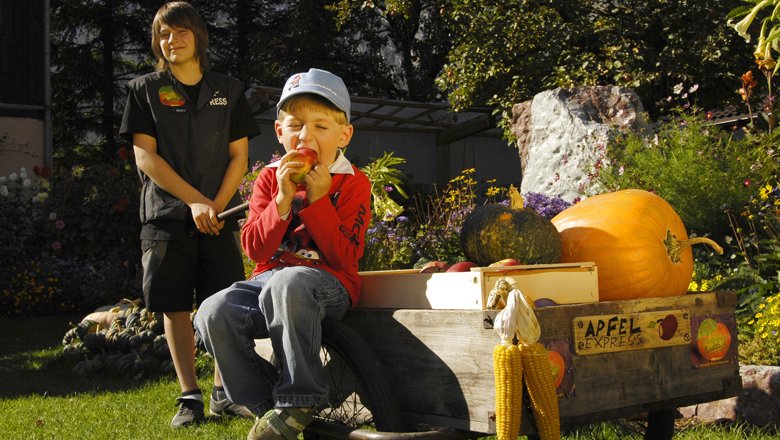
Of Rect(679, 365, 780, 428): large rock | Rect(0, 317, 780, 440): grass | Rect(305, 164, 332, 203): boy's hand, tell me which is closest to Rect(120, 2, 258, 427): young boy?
Rect(0, 317, 780, 440): grass

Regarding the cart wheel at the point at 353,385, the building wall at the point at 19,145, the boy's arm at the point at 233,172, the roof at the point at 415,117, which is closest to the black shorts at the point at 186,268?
the boy's arm at the point at 233,172

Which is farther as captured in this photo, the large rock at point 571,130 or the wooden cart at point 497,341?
the large rock at point 571,130

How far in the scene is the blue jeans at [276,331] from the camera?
2.42m

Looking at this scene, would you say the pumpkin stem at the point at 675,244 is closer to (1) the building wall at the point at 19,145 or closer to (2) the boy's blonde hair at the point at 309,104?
(2) the boy's blonde hair at the point at 309,104

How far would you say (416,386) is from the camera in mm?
2430

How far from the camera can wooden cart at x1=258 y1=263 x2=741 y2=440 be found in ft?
7.41

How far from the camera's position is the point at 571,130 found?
7938 mm

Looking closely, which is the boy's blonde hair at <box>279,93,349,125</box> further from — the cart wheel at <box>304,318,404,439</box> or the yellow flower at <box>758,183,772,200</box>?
the yellow flower at <box>758,183,772,200</box>

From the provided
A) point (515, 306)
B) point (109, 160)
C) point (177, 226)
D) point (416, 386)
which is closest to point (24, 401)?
point (177, 226)

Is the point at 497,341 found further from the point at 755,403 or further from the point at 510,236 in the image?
the point at 755,403

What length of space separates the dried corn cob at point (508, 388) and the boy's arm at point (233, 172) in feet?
5.77

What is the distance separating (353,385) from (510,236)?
0.67 metres

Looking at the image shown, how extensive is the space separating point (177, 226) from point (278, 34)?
16.2 metres

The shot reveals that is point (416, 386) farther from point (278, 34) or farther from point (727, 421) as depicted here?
point (278, 34)
